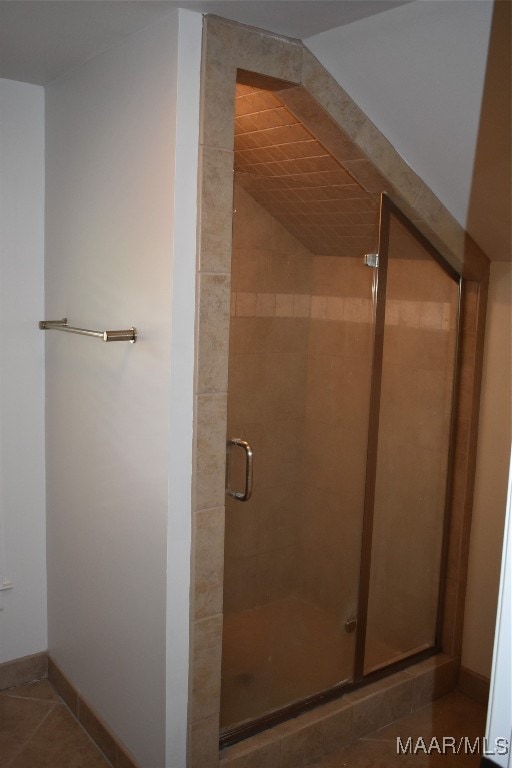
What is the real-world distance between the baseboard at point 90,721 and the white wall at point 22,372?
157mm

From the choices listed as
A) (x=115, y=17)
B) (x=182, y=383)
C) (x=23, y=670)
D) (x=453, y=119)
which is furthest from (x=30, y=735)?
(x=453, y=119)

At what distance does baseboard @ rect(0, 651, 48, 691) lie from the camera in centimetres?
272

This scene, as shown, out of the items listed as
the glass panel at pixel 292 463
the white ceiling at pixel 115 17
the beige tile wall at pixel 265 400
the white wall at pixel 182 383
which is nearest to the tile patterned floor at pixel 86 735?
the glass panel at pixel 292 463

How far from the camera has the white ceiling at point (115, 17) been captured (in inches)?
68.8

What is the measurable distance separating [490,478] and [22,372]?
70.9 inches

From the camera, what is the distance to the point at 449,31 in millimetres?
1767

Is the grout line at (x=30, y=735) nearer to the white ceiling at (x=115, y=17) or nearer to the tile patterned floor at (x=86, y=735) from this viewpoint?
the tile patterned floor at (x=86, y=735)

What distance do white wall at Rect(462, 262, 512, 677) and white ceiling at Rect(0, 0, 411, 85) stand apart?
1.22 meters

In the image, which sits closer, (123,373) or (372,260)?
(123,373)

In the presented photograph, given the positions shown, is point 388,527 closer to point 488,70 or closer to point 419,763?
point 419,763

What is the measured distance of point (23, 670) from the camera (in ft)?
9.04

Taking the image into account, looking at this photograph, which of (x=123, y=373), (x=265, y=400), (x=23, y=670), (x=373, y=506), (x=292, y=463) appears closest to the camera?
(x=123, y=373)

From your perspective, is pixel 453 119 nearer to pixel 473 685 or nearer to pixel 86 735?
pixel 473 685

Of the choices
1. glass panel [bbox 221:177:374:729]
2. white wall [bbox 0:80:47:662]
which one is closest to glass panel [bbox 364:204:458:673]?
glass panel [bbox 221:177:374:729]
